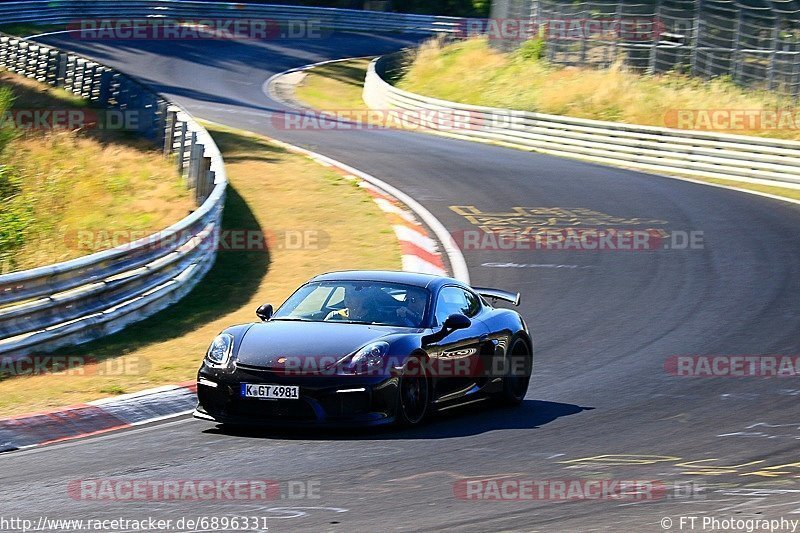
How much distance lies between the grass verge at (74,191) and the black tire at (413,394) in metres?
9.89

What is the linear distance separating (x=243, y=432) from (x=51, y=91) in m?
26.3

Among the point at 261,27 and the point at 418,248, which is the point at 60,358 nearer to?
the point at 418,248

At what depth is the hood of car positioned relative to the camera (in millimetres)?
8625

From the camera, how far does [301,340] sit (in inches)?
348

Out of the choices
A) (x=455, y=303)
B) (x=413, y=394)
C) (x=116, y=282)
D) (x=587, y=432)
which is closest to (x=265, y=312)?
(x=413, y=394)

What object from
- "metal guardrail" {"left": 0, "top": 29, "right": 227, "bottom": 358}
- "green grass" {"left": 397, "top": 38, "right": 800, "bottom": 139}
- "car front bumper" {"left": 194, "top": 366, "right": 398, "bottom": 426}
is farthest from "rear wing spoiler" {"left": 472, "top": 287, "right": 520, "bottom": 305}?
"green grass" {"left": 397, "top": 38, "right": 800, "bottom": 139}

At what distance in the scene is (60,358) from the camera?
11781mm

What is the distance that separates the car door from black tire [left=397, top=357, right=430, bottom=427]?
204mm

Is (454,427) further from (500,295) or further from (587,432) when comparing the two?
(500,295)

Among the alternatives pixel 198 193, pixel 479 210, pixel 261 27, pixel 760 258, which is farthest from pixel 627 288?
pixel 261 27

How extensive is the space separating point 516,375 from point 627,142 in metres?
19.0

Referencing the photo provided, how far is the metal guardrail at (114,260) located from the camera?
11906mm

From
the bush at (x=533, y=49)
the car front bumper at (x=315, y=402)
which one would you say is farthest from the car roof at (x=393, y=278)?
the bush at (x=533, y=49)

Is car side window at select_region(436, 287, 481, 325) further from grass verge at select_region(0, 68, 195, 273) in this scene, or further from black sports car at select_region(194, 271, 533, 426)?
grass verge at select_region(0, 68, 195, 273)
